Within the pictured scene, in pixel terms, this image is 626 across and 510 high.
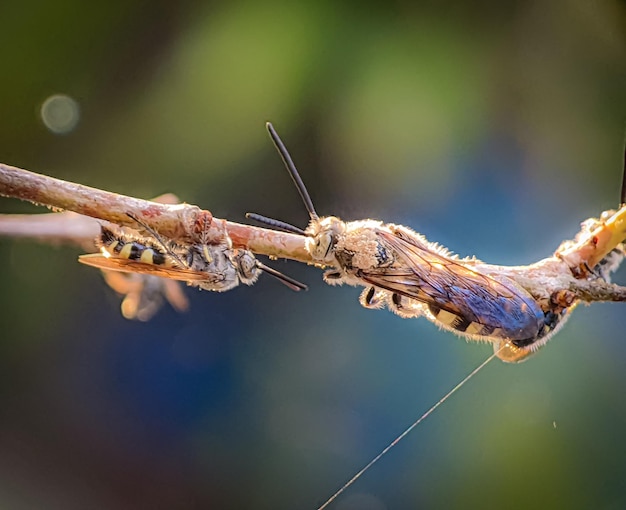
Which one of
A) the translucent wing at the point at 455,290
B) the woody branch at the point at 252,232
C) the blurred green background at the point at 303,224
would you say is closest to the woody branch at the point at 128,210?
the woody branch at the point at 252,232

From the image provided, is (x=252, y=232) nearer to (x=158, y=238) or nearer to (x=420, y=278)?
(x=158, y=238)

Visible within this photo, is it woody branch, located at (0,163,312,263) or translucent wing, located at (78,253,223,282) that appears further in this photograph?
translucent wing, located at (78,253,223,282)

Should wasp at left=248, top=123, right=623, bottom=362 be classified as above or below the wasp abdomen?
below

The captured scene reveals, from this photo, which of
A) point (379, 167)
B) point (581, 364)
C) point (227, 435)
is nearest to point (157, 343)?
point (227, 435)

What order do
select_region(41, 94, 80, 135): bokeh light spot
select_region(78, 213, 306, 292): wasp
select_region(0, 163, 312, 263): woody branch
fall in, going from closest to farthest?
select_region(0, 163, 312, 263): woody branch < select_region(78, 213, 306, 292): wasp < select_region(41, 94, 80, 135): bokeh light spot

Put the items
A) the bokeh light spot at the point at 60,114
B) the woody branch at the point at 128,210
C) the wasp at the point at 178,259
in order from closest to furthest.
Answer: the woody branch at the point at 128,210 → the wasp at the point at 178,259 → the bokeh light spot at the point at 60,114

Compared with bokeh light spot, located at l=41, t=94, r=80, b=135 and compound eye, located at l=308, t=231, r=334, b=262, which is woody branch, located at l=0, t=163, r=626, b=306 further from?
bokeh light spot, located at l=41, t=94, r=80, b=135

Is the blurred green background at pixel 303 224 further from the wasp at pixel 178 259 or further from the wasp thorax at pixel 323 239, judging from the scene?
the wasp thorax at pixel 323 239

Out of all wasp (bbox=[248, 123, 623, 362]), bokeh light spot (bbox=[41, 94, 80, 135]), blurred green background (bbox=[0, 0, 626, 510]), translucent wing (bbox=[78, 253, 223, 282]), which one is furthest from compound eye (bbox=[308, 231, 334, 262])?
bokeh light spot (bbox=[41, 94, 80, 135])

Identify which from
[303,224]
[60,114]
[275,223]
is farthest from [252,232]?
[60,114]
